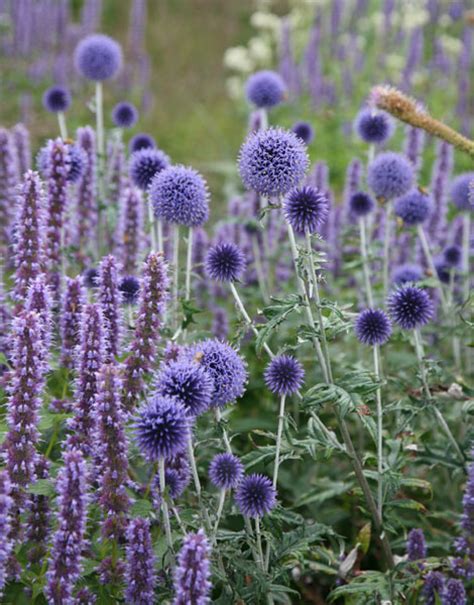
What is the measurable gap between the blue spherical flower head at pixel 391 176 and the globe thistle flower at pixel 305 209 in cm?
144

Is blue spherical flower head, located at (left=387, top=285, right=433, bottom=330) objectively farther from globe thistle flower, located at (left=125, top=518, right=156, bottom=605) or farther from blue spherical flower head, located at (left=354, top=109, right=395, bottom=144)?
blue spherical flower head, located at (left=354, top=109, right=395, bottom=144)

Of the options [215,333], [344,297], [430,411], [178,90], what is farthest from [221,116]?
[430,411]

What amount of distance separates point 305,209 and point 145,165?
138cm

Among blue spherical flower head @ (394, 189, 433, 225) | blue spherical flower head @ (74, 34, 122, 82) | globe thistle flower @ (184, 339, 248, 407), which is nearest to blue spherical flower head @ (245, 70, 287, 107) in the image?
blue spherical flower head @ (74, 34, 122, 82)

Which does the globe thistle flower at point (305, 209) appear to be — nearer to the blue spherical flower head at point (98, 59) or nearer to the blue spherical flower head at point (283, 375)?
the blue spherical flower head at point (283, 375)

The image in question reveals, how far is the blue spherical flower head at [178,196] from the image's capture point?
11.4ft

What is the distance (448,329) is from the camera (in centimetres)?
429

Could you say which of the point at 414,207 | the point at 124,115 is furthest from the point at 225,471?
the point at 124,115

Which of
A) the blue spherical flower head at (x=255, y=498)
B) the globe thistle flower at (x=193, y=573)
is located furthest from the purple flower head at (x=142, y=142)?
the globe thistle flower at (x=193, y=573)

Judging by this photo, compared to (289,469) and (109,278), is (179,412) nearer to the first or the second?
(109,278)

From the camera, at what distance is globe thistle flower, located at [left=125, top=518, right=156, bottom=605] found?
2.31 m

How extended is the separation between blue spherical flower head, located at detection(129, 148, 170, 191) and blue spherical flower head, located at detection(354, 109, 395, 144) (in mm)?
1321

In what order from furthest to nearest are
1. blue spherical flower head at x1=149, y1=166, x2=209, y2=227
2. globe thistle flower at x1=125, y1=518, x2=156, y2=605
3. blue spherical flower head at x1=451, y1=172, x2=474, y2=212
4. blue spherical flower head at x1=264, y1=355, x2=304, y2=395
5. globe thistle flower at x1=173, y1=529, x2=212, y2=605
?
1. blue spherical flower head at x1=451, y1=172, x2=474, y2=212
2. blue spherical flower head at x1=149, y1=166, x2=209, y2=227
3. blue spherical flower head at x1=264, y1=355, x2=304, y2=395
4. globe thistle flower at x1=125, y1=518, x2=156, y2=605
5. globe thistle flower at x1=173, y1=529, x2=212, y2=605

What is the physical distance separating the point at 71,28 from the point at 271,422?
10.3 metres
